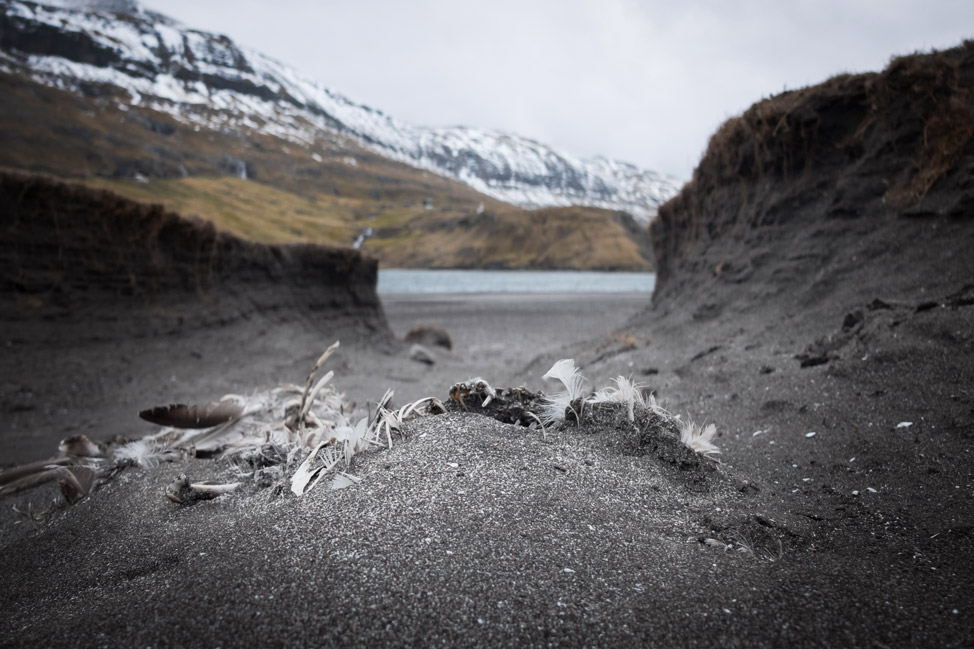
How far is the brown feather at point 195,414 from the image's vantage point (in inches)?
113

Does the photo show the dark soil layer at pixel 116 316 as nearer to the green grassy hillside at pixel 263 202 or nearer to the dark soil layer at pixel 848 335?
the dark soil layer at pixel 848 335

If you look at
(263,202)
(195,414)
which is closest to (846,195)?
(195,414)

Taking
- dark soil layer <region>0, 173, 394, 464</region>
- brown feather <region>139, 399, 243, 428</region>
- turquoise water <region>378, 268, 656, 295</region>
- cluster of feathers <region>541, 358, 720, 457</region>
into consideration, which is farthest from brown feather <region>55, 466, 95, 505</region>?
turquoise water <region>378, 268, 656, 295</region>

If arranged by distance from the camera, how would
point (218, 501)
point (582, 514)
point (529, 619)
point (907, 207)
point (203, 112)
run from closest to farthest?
point (529, 619)
point (582, 514)
point (218, 501)
point (907, 207)
point (203, 112)

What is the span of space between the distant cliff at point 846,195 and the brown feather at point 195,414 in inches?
231

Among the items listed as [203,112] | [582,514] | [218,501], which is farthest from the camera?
[203,112]

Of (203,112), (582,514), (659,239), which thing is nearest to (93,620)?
(582,514)

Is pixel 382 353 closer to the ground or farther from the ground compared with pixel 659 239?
closer to the ground

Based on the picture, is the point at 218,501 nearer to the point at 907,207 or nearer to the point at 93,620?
the point at 93,620

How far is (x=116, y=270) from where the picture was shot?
7.94m

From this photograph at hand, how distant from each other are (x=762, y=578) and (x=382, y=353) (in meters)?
11.0

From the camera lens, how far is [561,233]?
70.2 meters

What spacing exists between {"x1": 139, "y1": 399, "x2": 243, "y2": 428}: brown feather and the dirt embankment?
621cm

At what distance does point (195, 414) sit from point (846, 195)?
7738 millimetres
